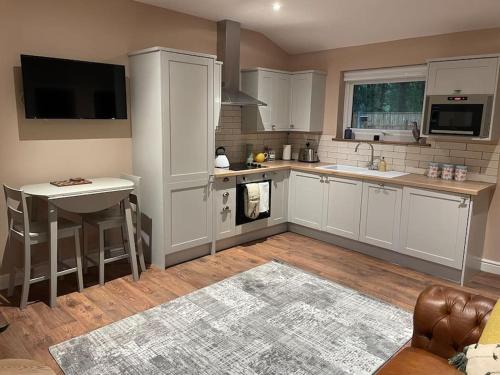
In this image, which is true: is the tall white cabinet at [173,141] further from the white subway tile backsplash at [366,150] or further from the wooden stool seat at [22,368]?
the wooden stool seat at [22,368]

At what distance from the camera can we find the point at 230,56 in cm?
439

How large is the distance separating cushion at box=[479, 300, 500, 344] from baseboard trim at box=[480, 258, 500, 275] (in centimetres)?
268

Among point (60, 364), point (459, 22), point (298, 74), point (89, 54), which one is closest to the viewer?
point (60, 364)

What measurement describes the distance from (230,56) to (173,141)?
4.81 feet

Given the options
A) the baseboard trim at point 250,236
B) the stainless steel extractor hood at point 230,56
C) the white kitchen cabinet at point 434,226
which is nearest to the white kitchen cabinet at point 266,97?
the stainless steel extractor hood at point 230,56

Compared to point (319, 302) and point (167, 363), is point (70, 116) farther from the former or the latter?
point (319, 302)

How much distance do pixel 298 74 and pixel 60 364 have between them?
4080 mm

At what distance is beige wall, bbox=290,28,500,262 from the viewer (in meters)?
3.75

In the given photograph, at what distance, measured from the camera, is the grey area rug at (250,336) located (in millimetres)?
2303

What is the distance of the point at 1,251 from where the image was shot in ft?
10.5

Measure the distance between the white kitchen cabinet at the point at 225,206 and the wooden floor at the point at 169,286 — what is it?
0.81 feet

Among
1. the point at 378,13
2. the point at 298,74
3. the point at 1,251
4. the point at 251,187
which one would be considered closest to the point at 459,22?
the point at 378,13

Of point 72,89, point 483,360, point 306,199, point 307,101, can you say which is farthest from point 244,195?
point 483,360

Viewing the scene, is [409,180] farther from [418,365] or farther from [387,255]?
[418,365]
